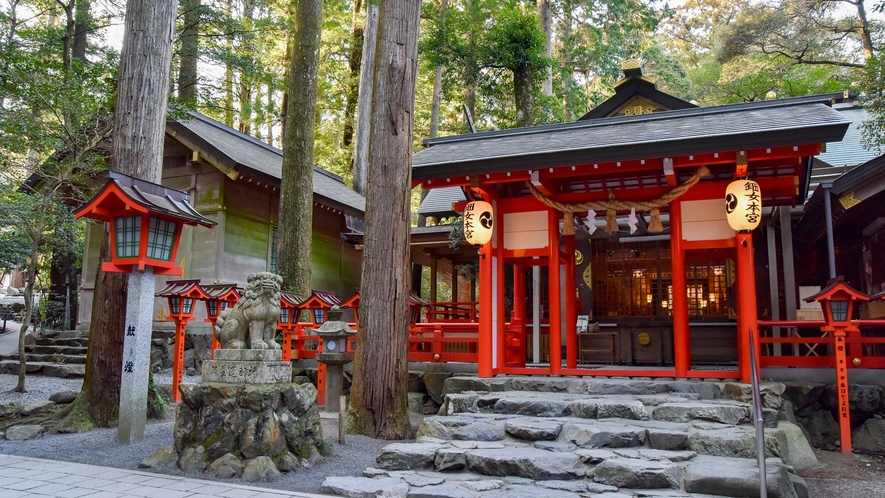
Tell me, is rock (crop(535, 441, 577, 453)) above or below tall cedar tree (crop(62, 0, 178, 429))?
below

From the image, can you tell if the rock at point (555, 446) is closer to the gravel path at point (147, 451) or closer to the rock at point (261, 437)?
the gravel path at point (147, 451)

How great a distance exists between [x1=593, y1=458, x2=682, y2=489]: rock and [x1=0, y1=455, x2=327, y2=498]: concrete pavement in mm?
2501

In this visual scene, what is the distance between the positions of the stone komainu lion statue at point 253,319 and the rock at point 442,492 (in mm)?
2427

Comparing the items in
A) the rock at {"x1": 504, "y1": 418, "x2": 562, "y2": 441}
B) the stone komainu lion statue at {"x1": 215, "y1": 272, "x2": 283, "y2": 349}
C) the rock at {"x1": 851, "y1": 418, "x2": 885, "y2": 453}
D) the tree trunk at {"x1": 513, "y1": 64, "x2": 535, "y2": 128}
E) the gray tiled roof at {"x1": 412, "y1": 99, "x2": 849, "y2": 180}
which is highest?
the tree trunk at {"x1": 513, "y1": 64, "x2": 535, "y2": 128}

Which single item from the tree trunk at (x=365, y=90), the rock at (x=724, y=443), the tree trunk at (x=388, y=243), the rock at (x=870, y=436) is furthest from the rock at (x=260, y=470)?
the tree trunk at (x=365, y=90)

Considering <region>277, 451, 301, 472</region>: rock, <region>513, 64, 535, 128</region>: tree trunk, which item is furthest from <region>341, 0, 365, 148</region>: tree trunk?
<region>277, 451, 301, 472</region>: rock

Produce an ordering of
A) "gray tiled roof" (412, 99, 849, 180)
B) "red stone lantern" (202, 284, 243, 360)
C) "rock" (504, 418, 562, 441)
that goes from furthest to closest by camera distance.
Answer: "red stone lantern" (202, 284, 243, 360)
"gray tiled roof" (412, 99, 849, 180)
"rock" (504, 418, 562, 441)

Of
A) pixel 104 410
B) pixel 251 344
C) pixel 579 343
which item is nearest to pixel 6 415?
pixel 104 410

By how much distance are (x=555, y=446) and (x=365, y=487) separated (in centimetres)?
195

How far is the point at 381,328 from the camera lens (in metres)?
8.09

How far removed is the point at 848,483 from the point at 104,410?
903cm

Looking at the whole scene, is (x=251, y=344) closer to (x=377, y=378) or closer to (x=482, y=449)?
(x=377, y=378)

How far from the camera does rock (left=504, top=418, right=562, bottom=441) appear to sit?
6316mm

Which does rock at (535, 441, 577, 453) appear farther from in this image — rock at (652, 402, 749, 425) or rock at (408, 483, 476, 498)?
rock at (652, 402, 749, 425)
